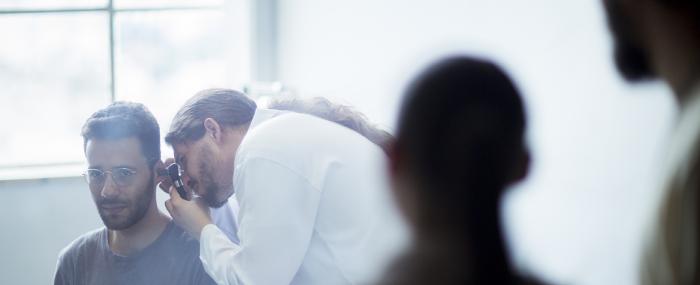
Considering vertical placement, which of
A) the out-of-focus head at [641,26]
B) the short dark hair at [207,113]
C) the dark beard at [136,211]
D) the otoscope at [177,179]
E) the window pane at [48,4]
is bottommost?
the dark beard at [136,211]

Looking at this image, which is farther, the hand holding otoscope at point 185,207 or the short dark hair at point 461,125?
the hand holding otoscope at point 185,207

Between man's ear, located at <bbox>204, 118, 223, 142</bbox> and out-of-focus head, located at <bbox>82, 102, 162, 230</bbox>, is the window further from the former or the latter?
man's ear, located at <bbox>204, 118, 223, 142</bbox>

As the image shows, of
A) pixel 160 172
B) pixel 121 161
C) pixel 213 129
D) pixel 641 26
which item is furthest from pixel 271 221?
pixel 641 26

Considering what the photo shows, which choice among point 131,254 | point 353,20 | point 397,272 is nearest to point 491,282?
point 397,272

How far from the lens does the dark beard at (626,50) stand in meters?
1.06

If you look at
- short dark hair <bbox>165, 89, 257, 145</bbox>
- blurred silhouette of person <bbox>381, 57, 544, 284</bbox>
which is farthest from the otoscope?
blurred silhouette of person <bbox>381, 57, 544, 284</bbox>

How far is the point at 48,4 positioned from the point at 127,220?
1.75 m

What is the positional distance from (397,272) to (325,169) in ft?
3.44

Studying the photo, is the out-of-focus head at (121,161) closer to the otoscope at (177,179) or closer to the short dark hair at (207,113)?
the otoscope at (177,179)

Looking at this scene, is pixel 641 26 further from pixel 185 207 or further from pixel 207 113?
pixel 185 207

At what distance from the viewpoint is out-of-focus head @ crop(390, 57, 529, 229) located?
2.56 feet

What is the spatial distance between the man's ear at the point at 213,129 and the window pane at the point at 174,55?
1897 millimetres

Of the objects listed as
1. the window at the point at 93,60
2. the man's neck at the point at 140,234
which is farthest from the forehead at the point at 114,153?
the window at the point at 93,60

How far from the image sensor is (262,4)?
3.88 metres
